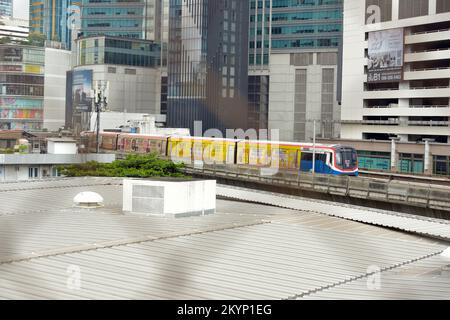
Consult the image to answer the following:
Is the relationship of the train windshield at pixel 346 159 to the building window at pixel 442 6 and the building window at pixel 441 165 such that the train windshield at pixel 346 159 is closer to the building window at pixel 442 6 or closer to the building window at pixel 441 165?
the building window at pixel 441 165

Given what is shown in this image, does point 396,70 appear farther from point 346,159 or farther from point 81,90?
point 81,90

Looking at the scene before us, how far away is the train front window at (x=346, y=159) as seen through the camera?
48438 millimetres

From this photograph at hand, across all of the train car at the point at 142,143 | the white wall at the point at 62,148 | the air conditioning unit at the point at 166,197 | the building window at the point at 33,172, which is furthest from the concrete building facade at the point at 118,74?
the air conditioning unit at the point at 166,197

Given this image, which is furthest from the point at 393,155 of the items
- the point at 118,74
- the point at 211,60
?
the point at 118,74

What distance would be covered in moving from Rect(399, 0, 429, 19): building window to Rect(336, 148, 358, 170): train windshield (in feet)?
113

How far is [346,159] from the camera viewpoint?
48.9m

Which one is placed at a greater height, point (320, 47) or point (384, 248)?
point (320, 47)

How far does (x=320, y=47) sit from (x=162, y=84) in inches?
1378

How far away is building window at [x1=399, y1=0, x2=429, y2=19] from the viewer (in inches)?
3054

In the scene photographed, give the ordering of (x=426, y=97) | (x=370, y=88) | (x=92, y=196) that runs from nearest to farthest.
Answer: (x=92, y=196) → (x=426, y=97) → (x=370, y=88)

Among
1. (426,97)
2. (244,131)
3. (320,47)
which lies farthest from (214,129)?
(426,97)

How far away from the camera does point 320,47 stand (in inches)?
4560

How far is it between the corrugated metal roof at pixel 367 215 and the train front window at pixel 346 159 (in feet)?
55.9

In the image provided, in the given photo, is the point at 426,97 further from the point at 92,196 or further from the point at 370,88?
the point at 92,196
